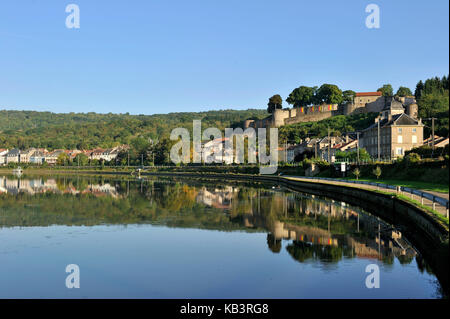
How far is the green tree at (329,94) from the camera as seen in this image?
128 m

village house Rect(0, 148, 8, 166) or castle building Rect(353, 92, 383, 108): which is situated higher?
castle building Rect(353, 92, 383, 108)

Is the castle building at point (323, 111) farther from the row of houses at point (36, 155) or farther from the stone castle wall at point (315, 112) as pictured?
the row of houses at point (36, 155)

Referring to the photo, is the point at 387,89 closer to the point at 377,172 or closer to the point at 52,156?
the point at 377,172

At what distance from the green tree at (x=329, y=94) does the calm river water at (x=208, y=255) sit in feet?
341

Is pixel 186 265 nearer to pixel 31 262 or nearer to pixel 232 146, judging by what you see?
pixel 31 262

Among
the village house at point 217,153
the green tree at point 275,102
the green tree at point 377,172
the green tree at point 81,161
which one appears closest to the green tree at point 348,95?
the green tree at point 275,102

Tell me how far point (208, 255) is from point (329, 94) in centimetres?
11804

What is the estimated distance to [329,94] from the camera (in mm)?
129000

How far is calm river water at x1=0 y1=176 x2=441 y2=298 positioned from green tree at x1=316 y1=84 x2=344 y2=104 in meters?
104

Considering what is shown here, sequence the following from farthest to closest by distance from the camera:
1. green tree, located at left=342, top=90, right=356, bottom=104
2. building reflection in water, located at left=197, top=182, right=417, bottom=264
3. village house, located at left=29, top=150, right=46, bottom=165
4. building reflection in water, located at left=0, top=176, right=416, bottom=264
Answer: village house, located at left=29, top=150, right=46, bottom=165 < green tree, located at left=342, top=90, right=356, bottom=104 < building reflection in water, located at left=0, top=176, right=416, bottom=264 < building reflection in water, located at left=197, top=182, right=417, bottom=264

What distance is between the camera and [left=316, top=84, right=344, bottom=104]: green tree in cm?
12812

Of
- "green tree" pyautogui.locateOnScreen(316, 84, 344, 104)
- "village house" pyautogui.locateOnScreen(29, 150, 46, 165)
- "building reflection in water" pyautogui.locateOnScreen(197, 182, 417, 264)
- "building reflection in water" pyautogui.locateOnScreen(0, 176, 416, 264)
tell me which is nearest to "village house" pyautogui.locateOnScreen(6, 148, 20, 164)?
"village house" pyautogui.locateOnScreen(29, 150, 46, 165)

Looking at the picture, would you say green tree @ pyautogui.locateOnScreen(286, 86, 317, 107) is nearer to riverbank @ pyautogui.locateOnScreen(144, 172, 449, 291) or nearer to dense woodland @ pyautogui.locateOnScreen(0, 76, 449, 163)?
dense woodland @ pyautogui.locateOnScreen(0, 76, 449, 163)
